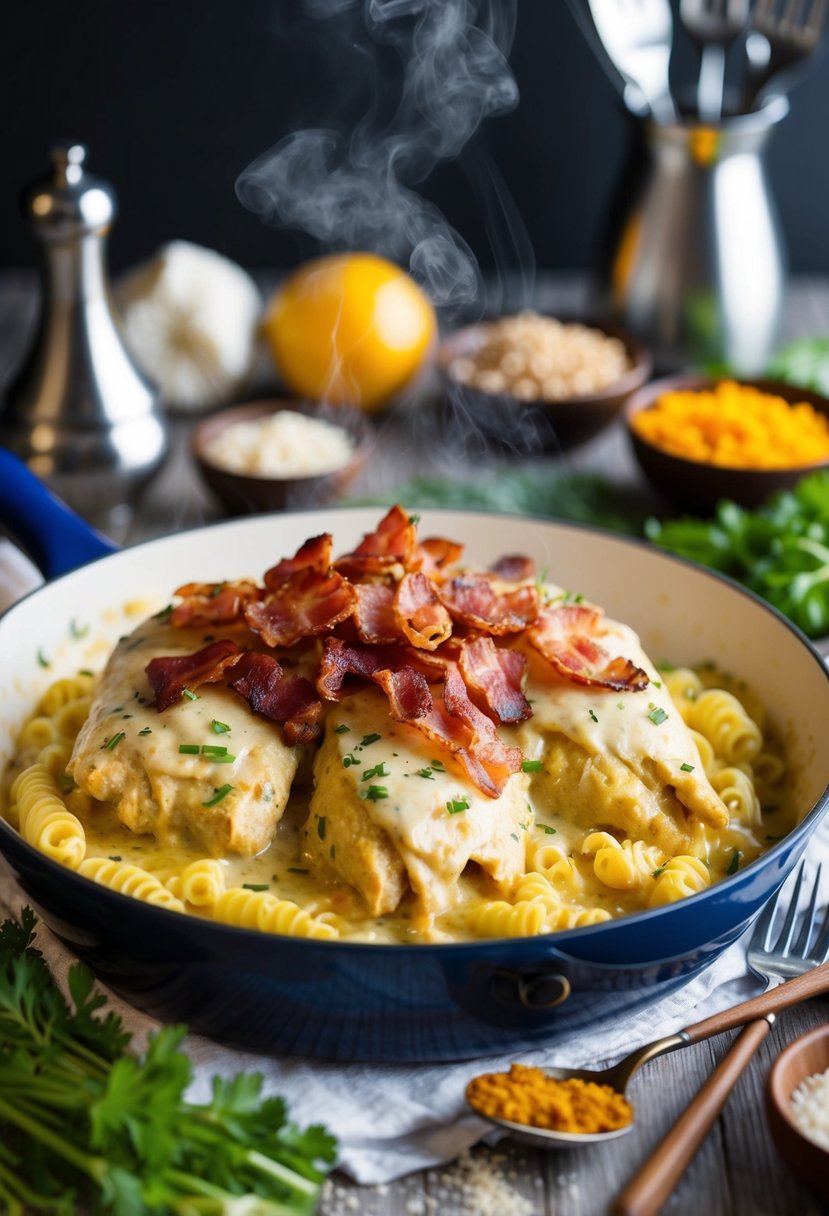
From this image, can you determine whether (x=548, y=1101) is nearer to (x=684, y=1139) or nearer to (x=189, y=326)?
(x=684, y=1139)

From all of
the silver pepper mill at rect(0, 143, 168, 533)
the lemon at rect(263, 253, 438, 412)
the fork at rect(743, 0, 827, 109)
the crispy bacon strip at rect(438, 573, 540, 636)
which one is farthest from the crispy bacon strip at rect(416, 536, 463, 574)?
the fork at rect(743, 0, 827, 109)

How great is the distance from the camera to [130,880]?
332 cm

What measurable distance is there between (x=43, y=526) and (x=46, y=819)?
5.15ft

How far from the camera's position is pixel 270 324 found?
7.79 meters

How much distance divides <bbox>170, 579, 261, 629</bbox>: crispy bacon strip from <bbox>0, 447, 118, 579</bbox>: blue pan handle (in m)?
0.89

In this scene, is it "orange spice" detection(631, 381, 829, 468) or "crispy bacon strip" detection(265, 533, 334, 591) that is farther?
"orange spice" detection(631, 381, 829, 468)

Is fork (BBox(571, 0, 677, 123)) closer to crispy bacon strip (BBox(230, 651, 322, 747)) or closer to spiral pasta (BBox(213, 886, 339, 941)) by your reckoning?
crispy bacon strip (BBox(230, 651, 322, 747))

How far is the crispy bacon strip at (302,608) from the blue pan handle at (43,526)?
1.13 metres

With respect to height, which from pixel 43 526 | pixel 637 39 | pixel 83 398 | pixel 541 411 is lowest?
pixel 541 411

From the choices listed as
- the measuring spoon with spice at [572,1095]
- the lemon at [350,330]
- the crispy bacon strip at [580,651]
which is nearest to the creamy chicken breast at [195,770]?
the crispy bacon strip at [580,651]

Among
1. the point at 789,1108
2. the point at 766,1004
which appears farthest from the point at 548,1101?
the point at 766,1004

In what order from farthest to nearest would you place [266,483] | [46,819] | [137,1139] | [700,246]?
[700,246], [266,483], [46,819], [137,1139]

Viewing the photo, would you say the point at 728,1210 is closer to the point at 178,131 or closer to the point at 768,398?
the point at 768,398

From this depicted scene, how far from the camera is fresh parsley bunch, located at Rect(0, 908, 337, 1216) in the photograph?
2.72m
